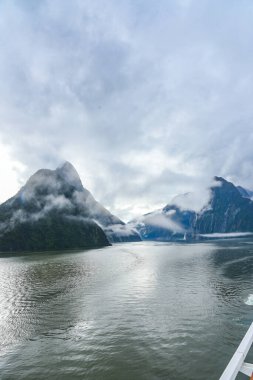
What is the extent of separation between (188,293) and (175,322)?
59.8 feet

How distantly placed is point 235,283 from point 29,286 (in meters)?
48.9

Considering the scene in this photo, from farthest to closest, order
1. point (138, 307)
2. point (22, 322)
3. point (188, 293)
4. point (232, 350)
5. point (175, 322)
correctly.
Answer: point (188, 293) → point (138, 307) → point (22, 322) → point (175, 322) → point (232, 350)

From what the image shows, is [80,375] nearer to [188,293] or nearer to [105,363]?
[105,363]

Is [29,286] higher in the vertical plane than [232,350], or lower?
higher

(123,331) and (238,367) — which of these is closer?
(238,367)

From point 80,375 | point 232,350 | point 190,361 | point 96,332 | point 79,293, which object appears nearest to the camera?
point 80,375

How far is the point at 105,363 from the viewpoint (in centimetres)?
2531

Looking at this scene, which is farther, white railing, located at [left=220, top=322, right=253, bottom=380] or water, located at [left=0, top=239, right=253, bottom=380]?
water, located at [left=0, top=239, right=253, bottom=380]

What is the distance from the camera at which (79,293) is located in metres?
56.0

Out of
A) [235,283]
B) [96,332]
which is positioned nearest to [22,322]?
[96,332]

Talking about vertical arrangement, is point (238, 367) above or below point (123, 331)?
above

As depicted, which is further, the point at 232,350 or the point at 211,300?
the point at 211,300

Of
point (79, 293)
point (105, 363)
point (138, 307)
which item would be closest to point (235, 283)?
point (138, 307)

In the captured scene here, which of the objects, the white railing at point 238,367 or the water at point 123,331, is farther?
the water at point 123,331
